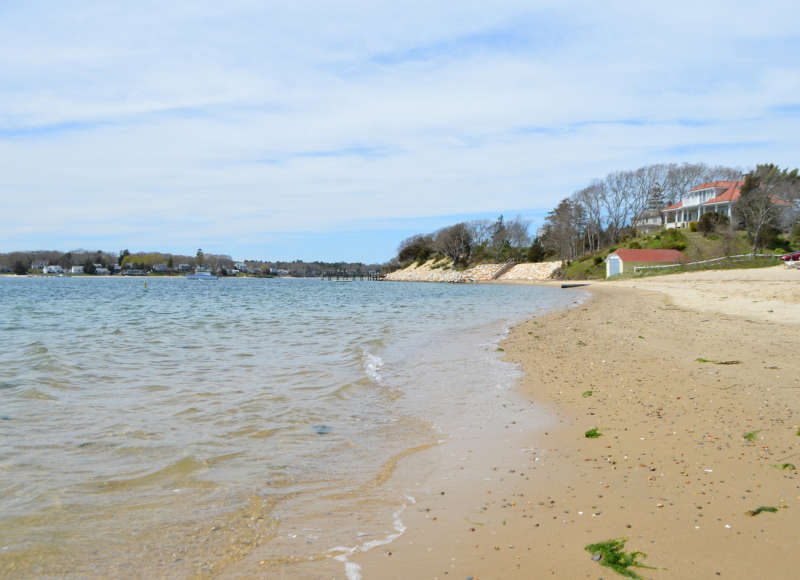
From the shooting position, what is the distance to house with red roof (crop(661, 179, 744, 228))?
71.2 metres

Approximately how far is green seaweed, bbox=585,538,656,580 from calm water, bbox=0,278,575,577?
1597mm

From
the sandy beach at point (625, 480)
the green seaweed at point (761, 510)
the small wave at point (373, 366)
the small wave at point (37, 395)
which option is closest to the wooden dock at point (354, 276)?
the small wave at point (373, 366)

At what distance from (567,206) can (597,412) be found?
93.8 meters

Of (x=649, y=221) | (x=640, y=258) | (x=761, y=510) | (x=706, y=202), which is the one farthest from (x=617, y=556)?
(x=649, y=221)

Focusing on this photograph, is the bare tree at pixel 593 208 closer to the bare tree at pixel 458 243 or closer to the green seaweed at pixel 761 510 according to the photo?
the bare tree at pixel 458 243

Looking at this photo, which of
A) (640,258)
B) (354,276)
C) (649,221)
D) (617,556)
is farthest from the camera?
(354,276)

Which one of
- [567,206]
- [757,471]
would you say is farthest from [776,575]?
[567,206]

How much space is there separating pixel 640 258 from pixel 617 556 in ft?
223

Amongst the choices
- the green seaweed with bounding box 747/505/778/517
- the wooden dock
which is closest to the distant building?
the wooden dock

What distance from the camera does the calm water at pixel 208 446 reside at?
3.94 metres

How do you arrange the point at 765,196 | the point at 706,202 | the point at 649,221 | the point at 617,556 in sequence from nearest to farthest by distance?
the point at 617,556, the point at 765,196, the point at 706,202, the point at 649,221

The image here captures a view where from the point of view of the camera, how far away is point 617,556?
10.9 feet

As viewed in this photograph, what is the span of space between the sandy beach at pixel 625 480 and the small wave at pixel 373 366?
290 cm

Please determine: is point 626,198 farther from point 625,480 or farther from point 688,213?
point 625,480
